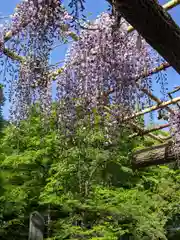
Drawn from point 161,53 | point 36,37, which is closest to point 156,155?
point 161,53

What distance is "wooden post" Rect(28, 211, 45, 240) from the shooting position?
4.39 meters

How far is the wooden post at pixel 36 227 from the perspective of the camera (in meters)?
4.39

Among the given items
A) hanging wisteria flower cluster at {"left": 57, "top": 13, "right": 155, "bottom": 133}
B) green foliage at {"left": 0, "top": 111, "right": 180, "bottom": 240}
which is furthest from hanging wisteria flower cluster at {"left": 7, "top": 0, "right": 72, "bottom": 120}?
green foliage at {"left": 0, "top": 111, "right": 180, "bottom": 240}

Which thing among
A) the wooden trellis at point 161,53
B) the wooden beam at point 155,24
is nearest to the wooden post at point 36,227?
the wooden trellis at point 161,53

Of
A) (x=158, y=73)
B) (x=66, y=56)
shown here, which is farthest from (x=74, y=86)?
(x=158, y=73)

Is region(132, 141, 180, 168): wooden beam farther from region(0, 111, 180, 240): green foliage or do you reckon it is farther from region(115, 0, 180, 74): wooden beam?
region(115, 0, 180, 74): wooden beam

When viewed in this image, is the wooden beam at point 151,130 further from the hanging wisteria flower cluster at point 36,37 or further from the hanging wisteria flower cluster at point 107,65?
the hanging wisteria flower cluster at point 36,37

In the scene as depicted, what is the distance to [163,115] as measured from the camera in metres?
5.09

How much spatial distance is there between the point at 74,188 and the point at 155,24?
2.85 meters

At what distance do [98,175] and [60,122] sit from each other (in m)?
1.33

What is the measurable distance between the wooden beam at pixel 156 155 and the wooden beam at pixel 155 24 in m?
2.71

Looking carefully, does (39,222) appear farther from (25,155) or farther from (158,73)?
(158,73)

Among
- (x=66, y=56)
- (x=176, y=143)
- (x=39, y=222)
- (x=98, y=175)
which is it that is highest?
(x=66, y=56)

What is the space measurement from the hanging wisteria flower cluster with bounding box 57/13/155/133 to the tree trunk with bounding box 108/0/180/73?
1.30 feet
